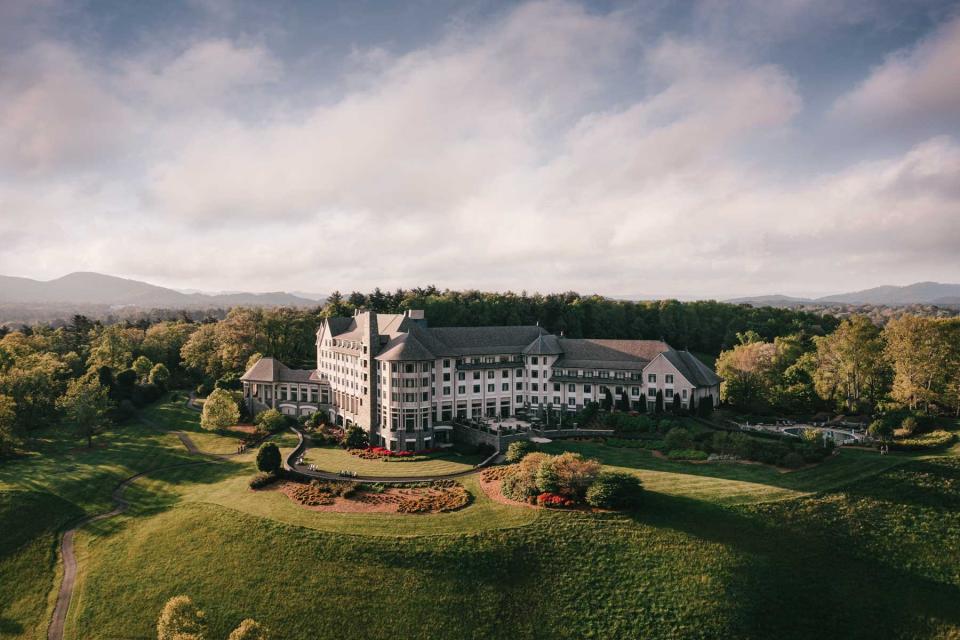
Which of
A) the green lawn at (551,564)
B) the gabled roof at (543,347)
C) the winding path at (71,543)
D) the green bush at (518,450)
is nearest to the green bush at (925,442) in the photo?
the green lawn at (551,564)

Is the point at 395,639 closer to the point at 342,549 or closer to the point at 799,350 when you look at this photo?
the point at 342,549

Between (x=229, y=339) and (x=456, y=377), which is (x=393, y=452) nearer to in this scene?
(x=456, y=377)

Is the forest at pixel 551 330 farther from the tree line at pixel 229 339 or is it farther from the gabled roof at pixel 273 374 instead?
the gabled roof at pixel 273 374

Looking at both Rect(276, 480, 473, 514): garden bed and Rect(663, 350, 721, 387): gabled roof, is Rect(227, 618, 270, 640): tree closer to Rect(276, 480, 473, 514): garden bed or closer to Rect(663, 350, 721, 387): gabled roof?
Rect(276, 480, 473, 514): garden bed

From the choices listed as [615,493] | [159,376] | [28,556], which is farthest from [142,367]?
[615,493]

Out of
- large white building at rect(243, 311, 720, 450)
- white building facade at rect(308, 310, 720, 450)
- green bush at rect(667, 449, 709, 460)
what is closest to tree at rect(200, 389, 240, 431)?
large white building at rect(243, 311, 720, 450)

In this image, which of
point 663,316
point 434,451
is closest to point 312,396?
point 434,451
